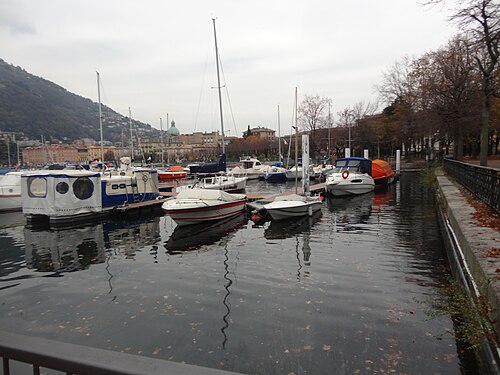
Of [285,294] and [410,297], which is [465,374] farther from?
[285,294]

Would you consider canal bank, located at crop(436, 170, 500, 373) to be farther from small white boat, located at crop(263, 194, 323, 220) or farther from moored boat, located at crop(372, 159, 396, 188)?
moored boat, located at crop(372, 159, 396, 188)

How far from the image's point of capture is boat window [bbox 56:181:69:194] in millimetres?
21016

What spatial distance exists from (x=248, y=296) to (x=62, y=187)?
→ 639 inches

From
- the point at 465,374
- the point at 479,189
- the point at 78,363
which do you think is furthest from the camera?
the point at 479,189

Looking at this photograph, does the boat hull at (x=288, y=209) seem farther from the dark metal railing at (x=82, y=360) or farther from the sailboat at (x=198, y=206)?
the dark metal railing at (x=82, y=360)

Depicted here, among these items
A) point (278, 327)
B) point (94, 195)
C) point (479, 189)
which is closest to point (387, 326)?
point (278, 327)

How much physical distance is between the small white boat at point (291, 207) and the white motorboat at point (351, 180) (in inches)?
365

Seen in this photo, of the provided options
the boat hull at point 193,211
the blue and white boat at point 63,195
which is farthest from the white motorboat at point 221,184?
the boat hull at point 193,211

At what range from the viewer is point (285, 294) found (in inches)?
360

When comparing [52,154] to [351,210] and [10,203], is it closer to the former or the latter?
[10,203]

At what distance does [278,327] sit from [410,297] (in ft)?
11.4

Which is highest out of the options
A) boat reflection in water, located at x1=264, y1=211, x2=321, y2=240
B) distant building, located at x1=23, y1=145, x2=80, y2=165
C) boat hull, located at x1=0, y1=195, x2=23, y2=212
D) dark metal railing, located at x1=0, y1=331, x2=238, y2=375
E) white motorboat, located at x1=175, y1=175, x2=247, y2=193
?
distant building, located at x1=23, y1=145, x2=80, y2=165

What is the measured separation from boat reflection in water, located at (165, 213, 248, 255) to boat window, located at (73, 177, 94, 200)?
6.64 m

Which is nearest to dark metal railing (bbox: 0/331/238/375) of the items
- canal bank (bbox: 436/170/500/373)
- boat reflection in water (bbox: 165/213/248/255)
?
canal bank (bbox: 436/170/500/373)
